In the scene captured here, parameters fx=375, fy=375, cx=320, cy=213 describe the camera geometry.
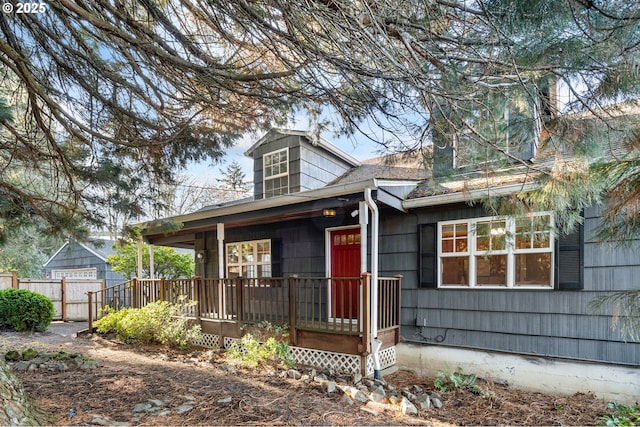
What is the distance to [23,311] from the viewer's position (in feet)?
29.3

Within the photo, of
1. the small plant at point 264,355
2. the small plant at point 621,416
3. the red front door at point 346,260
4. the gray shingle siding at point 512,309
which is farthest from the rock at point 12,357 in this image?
the small plant at point 621,416

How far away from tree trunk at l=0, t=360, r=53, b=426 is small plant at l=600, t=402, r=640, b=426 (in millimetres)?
5090

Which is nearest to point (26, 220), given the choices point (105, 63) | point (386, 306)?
point (105, 63)

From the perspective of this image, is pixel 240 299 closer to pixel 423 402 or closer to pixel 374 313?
pixel 374 313

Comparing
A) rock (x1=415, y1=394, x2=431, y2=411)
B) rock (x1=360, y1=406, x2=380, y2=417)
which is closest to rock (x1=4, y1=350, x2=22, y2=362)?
rock (x1=360, y1=406, x2=380, y2=417)

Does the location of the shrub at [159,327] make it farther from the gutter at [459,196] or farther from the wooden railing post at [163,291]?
the gutter at [459,196]

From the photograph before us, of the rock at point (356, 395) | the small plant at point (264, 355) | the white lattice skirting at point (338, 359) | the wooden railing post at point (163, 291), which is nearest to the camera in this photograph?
the rock at point (356, 395)

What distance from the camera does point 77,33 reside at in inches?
150

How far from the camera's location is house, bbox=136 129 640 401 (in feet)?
15.5

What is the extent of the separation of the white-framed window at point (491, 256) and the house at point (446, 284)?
16 millimetres

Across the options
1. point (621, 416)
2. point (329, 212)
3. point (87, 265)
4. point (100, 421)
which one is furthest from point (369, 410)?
point (87, 265)

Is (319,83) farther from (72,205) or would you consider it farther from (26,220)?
(26,220)

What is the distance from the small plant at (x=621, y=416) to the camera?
12.6 ft

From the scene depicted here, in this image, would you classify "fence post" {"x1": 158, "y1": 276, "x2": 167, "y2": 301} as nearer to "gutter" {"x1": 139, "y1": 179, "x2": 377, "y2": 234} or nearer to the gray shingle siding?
"gutter" {"x1": 139, "y1": 179, "x2": 377, "y2": 234}
